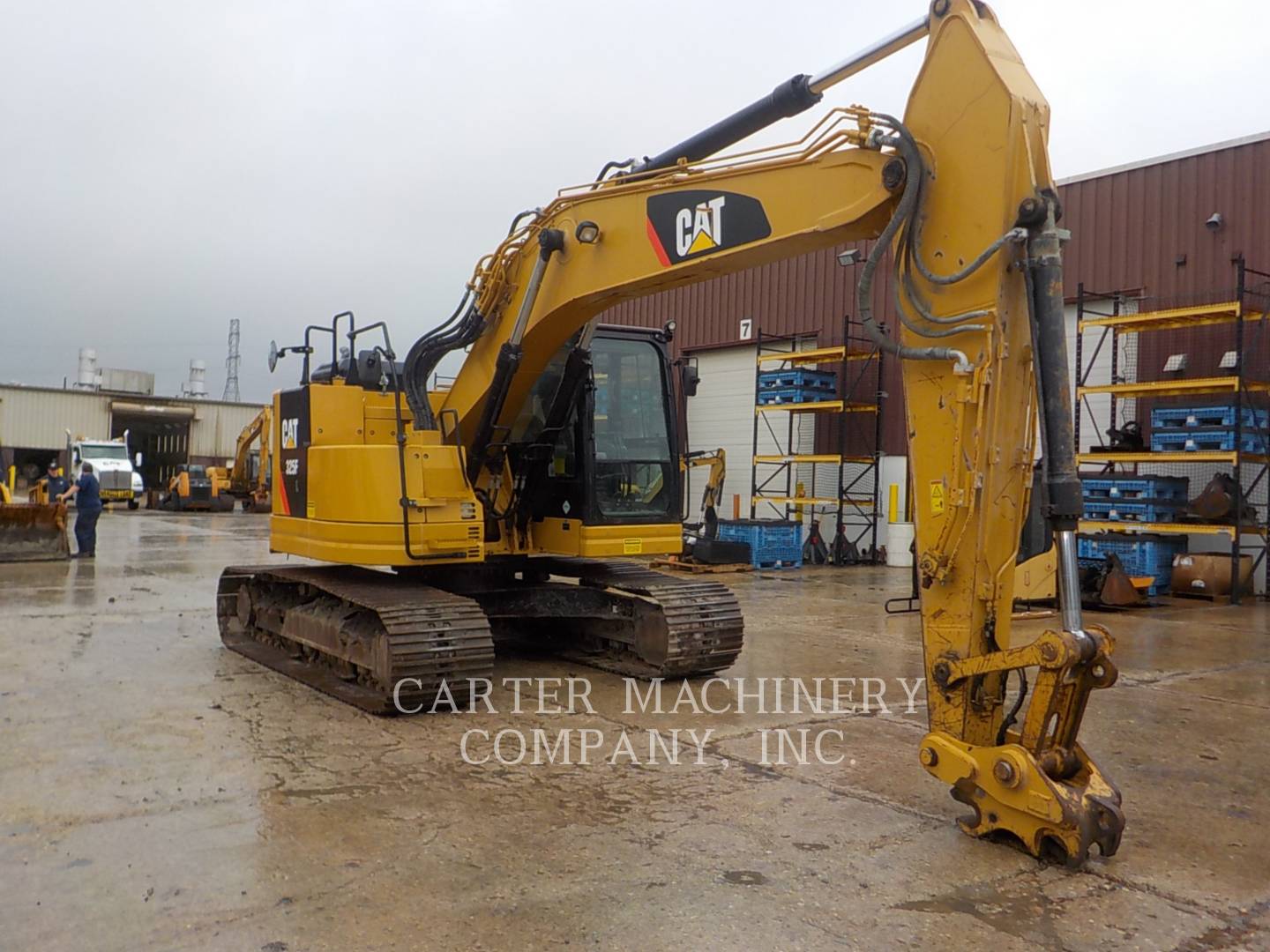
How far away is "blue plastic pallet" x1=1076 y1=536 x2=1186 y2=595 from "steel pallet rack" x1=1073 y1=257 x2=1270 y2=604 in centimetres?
20

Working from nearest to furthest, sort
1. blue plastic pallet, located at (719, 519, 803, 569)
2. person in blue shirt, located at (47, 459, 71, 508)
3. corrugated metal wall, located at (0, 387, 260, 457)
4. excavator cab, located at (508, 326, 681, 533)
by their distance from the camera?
excavator cab, located at (508, 326, 681, 533)
blue plastic pallet, located at (719, 519, 803, 569)
person in blue shirt, located at (47, 459, 71, 508)
corrugated metal wall, located at (0, 387, 260, 457)

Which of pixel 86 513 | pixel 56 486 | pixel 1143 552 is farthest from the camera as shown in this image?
pixel 56 486

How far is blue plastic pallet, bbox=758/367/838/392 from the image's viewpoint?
763 inches

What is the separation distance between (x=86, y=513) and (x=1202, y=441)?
51.9ft

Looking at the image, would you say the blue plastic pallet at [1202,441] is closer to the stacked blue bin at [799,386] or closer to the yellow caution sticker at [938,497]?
the stacked blue bin at [799,386]

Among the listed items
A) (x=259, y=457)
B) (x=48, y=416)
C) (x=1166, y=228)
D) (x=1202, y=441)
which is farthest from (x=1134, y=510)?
(x=48, y=416)

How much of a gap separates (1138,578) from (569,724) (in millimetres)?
10152

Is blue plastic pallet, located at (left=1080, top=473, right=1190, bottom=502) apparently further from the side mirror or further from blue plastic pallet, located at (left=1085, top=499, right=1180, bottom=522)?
the side mirror

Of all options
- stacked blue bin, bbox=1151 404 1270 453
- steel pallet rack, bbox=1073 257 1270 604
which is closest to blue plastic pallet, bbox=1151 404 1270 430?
stacked blue bin, bbox=1151 404 1270 453

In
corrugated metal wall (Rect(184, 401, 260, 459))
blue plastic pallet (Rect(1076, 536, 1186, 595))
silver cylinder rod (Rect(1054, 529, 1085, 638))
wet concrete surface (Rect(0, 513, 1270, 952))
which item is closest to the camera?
wet concrete surface (Rect(0, 513, 1270, 952))

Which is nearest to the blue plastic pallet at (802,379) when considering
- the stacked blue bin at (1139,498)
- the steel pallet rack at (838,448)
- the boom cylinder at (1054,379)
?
the steel pallet rack at (838,448)

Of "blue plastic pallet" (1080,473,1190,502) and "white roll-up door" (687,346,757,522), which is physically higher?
"white roll-up door" (687,346,757,522)

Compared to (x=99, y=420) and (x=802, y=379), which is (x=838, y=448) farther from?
(x=99, y=420)

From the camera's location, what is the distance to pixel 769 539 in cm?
1775
